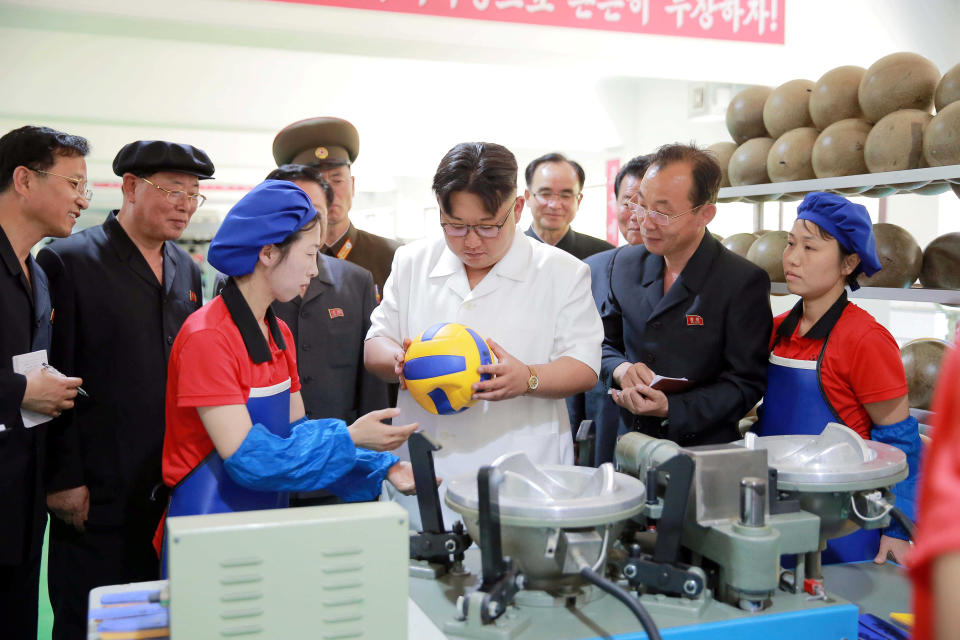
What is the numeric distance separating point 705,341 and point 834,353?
1.22 feet

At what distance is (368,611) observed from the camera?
1229 mm

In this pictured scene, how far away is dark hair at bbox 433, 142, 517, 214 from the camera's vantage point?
83.3 inches

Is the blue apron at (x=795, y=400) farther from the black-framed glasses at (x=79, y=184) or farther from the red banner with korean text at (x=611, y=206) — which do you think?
the red banner with korean text at (x=611, y=206)

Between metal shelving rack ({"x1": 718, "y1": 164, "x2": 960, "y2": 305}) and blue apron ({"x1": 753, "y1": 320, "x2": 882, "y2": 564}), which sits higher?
metal shelving rack ({"x1": 718, "y1": 164, "x2": 960, "y2": 305})

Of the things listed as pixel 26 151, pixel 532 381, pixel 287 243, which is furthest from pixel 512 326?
pixel 26 151

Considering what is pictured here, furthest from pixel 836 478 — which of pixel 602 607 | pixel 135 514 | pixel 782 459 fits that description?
pixel 135 514

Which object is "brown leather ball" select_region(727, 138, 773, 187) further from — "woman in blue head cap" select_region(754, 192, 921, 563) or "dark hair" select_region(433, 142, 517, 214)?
"dark hair" select_region(433, 142, 517, 214)

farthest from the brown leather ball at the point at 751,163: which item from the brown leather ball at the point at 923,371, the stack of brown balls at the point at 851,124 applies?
the brown leather ball at the point at 923,371

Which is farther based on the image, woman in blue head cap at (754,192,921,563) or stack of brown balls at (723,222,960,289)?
stack of brown balls at (723,222,960,289)

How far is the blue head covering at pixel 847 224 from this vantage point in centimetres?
238

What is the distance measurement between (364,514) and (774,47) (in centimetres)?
473

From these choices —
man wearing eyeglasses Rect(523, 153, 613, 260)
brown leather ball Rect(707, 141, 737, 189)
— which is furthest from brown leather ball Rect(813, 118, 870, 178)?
man wearing eyeglasses Rect(523, 153, 613, 260)

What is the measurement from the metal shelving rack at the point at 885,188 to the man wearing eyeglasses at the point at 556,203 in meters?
0.76

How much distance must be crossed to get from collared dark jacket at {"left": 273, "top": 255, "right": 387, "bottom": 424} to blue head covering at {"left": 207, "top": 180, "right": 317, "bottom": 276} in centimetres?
95
